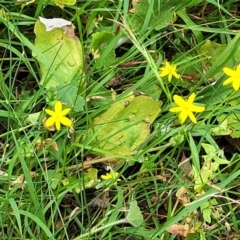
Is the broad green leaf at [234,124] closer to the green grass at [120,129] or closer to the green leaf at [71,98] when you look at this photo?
the green grass at [120,129]

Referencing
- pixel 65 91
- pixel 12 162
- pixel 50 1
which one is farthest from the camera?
pixel 50 1

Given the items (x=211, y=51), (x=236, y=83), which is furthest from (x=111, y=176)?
(x=211, y=51)

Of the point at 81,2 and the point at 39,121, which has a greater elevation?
the point at 81,2

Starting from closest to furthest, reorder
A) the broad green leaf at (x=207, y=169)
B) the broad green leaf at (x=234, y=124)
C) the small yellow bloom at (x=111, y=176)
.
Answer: the broad green leaf at (x=207, y=169) → the small yellow bloom at (x=111, y=176) → the broad green leaf at (x=234, y=124)

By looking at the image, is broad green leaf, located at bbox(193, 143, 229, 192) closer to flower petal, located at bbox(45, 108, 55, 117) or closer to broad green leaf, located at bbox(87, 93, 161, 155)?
broad green leaf, located at bbox(87, 93, 161, 155)

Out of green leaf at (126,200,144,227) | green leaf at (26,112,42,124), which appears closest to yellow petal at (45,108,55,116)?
green leaf at (26,112,42,124)

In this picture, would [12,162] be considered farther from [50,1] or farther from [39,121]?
[50,1]

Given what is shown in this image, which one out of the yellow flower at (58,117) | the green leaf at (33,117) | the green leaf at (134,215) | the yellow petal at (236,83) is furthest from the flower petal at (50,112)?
the yellow petal at (236,83)

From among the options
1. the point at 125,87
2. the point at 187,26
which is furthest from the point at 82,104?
the point at 187,26
